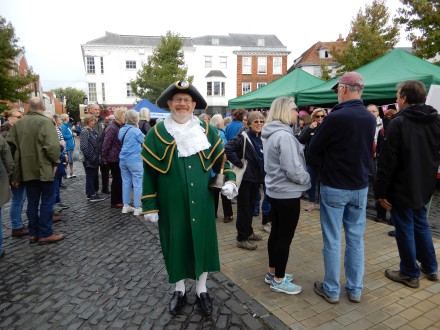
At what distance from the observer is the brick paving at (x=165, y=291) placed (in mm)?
2812

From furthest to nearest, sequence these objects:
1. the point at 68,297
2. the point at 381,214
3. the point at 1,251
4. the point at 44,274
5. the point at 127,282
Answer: the point at 381,214 → the point at 1,251 → the point at 44,274 → the point at 127,282 → the point at 68,297

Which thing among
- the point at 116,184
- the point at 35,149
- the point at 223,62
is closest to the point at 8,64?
the point at 116,184

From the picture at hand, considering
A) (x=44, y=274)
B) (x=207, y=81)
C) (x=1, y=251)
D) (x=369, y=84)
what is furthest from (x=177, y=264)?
(x=207, y=81)

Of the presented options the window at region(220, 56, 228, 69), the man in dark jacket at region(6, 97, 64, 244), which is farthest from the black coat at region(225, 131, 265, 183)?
the window at region(220, 56, 228, 69)

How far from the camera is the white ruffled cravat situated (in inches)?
110

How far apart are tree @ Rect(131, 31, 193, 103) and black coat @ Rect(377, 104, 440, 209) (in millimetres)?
26818

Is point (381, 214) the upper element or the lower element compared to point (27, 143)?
lower

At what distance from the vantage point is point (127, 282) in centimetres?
358

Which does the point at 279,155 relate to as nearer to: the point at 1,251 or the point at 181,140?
the point at 181,140

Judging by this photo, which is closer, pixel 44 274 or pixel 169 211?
pixel 169 211

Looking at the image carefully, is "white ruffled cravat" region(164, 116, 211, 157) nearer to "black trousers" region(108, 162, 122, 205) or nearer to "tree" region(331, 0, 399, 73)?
"black trousers" region(108, 162, 122, 205)

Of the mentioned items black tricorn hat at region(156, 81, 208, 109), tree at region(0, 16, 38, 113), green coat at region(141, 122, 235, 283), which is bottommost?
green coat at region(141, 122, 235, 283)

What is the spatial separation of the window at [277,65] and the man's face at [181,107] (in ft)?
133

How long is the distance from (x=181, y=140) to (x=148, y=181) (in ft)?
1.57
